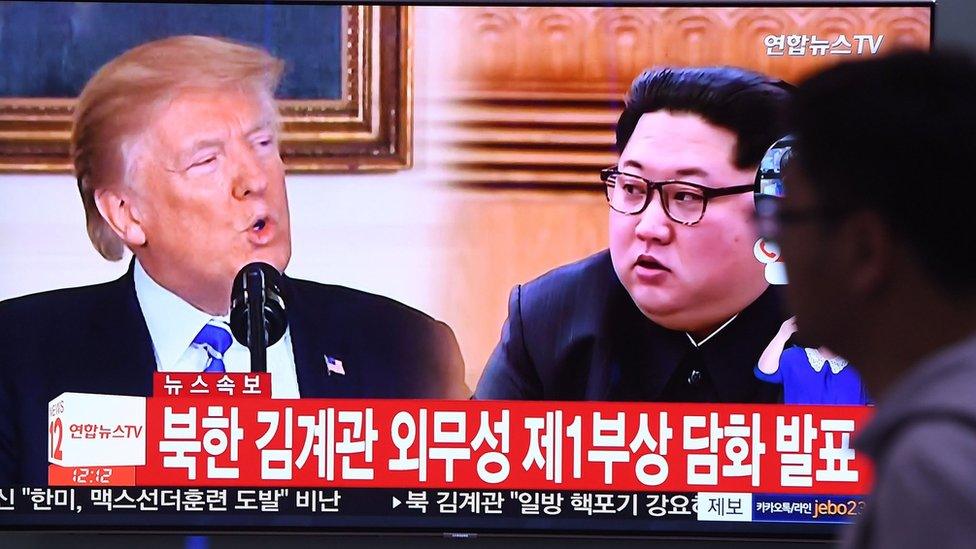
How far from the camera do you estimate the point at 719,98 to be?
10.4 ft

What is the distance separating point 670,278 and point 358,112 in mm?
874

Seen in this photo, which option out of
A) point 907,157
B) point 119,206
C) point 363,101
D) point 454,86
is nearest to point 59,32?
point 119,206

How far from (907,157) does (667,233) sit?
232 cm

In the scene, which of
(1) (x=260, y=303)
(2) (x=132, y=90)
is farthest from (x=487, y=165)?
(2) (x=132, y=90)

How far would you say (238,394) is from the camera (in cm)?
318

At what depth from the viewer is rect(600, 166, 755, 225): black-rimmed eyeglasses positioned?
3.15 meters

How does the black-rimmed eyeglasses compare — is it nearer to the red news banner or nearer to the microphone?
the red news banner

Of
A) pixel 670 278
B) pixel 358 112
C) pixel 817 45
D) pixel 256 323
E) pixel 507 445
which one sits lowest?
pixel 507 445

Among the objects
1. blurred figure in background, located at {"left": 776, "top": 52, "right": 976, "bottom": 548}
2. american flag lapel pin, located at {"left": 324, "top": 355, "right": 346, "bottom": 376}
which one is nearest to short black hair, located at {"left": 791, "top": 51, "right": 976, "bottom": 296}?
blurred figure in background, located at {"left": 776, "top": 52, "right": 976, "bottom": 548}

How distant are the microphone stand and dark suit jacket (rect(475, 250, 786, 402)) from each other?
0.54 m

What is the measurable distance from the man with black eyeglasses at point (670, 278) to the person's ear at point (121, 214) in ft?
3.09

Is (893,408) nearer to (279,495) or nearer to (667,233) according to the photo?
(667,233)

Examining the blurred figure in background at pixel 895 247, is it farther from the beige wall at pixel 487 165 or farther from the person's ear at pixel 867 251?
the beige wall at pixel 487 165

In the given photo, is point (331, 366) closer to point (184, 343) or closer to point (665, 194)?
point (184, 343)
